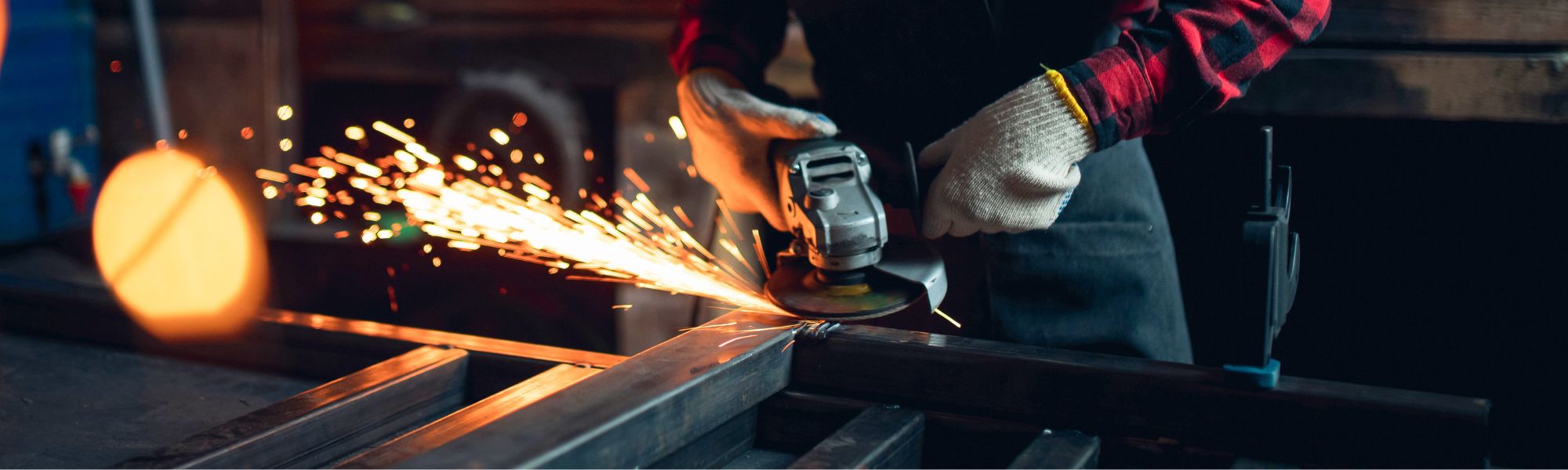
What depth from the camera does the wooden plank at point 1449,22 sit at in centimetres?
216

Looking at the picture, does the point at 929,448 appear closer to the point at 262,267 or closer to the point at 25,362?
the point at 25,362

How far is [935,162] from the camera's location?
1.54 meters

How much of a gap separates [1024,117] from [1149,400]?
0.41 m

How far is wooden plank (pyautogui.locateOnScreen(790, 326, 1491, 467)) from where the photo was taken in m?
1.10

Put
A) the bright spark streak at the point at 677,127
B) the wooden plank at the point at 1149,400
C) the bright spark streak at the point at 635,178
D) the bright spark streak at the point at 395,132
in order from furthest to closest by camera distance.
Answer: the bright spark streak at the point at 395,132 < the bright spark streak at the point at 635,178 < the bright spark streak at the point at 677,127 < the wooden plank at the point at 1149,400

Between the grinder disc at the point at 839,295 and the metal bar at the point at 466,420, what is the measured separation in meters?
0.28

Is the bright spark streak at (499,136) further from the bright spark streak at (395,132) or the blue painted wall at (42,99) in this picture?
the blue painted wall at (42,99)

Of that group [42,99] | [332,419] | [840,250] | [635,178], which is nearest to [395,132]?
[42,99]

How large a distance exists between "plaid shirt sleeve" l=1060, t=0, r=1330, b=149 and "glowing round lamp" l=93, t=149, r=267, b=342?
337 cm

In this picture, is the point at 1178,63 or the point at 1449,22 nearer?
the point at 1178,63

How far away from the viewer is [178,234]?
4.23 metres

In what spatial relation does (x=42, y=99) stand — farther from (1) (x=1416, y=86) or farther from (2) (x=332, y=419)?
(1) (x=1416, y=86)

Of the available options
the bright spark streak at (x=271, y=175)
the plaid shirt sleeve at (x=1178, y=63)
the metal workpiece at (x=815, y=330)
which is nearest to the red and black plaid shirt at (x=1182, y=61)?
the plaid shirt sleeve at (x=1178, y=63)

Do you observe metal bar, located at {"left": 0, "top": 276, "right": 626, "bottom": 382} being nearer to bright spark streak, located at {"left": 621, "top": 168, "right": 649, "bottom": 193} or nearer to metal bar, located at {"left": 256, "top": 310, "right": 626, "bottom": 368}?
metal bar, located at {"left": 256, "top": 310, "right": 626, "bottom": 368}
